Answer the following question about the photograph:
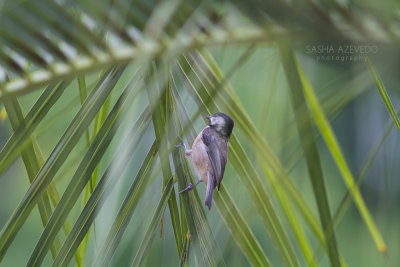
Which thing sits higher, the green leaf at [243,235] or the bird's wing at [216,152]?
→ the bird's wing at [216,152]

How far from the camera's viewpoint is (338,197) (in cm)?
79

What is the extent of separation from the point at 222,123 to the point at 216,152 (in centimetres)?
2

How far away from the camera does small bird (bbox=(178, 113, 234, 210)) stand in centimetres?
34

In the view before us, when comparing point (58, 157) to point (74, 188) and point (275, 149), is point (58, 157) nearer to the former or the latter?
point (74, 188)

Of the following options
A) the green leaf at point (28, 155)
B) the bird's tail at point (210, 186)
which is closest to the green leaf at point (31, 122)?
the green leaf at point (28, 155)

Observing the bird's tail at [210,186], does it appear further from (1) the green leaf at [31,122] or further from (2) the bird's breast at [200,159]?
(1) the green leaf at [31,122]

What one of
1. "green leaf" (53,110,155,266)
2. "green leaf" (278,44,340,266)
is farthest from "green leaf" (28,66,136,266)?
"green leaf" (278,44,340,266)

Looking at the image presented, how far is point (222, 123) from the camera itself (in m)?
0.35

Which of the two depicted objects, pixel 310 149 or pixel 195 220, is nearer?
pixel 310 149

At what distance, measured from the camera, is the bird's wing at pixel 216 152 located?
1.13ft

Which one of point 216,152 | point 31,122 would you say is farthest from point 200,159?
point 31,122

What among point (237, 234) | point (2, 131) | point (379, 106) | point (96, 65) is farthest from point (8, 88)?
point (2, 131)

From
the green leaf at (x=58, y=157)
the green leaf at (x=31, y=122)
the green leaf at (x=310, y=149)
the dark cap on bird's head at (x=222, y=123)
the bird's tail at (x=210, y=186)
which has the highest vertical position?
the green leaf at (x=31, y=122)

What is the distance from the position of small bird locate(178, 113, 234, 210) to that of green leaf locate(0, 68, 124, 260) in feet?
0.27
